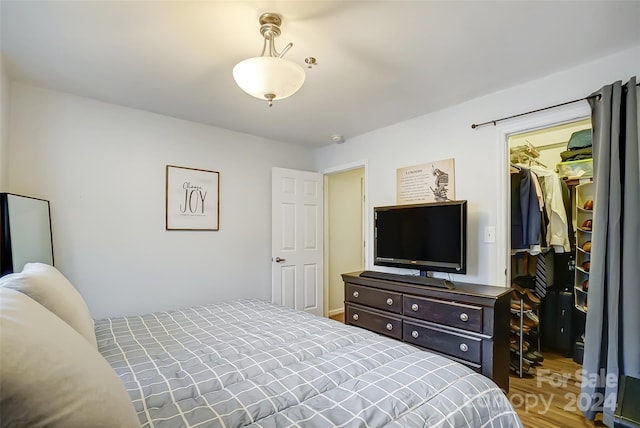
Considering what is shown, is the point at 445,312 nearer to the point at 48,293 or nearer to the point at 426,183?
the point at 426,183

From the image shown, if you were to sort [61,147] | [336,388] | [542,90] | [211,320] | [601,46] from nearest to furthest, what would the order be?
[336,388] → [601,46] → [211,320] → [542,90] → [61,147]

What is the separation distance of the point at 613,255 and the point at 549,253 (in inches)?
67.7

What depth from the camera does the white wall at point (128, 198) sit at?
8.48ft

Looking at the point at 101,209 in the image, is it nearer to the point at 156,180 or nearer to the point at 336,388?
the point at 156,180

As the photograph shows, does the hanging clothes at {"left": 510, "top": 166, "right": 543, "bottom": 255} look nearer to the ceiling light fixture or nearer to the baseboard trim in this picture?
the ceiling light fixture

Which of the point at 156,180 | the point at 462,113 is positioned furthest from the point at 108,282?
the point at 462,113

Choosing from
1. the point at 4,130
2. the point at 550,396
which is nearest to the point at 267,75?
the point at 4,130

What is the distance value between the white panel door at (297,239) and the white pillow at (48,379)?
307 cm

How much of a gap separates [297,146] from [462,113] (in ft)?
6.95

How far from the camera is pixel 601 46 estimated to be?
6.30 ft

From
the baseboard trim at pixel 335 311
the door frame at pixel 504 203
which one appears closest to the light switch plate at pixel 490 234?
the door frame at pixel 504 203

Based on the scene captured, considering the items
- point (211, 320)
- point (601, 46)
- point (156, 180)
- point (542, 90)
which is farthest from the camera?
point (156, 180)

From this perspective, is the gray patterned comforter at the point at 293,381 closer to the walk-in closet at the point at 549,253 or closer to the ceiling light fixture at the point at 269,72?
the ceiling light fixture at the point at 269,72

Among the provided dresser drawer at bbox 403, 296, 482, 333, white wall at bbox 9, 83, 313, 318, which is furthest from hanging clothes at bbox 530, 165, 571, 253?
white wall at bbox 9, 83, 313, 318
